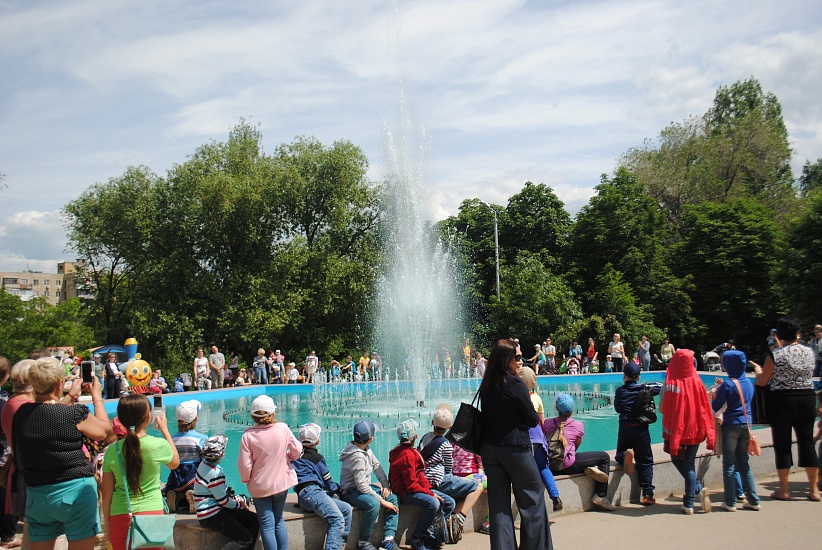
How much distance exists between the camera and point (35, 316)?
4112cm

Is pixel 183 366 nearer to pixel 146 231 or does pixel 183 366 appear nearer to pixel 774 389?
pixel 146 231

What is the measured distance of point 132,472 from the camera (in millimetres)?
5043

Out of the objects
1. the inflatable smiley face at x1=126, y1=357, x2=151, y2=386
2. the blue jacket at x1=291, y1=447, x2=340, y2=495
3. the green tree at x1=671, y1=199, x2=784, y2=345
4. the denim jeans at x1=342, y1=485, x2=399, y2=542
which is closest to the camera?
the blue jacket at x1=291, y1=447, x2=340, y2=495

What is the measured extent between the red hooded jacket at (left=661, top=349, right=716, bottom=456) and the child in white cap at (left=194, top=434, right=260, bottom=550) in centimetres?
438

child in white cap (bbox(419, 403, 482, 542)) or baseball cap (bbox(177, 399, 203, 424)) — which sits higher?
baseball cap (bbox(177, 399, 203, 424))

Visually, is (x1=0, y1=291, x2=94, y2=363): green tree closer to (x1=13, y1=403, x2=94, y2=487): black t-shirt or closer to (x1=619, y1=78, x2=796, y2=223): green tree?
(x1=619, y1=78, x2=796, y2=223): green tree

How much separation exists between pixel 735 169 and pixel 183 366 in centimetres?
3405

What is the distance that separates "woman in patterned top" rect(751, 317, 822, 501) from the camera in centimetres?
782

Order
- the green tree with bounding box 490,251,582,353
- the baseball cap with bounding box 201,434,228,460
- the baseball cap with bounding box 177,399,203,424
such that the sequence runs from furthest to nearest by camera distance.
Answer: the green tree with bounding box 490,251,582,353 → the baseball cap with bounding box 177,399,203,424 → the baseball cap with bounding box 201,434,228,460

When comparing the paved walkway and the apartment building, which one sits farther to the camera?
the apartment building

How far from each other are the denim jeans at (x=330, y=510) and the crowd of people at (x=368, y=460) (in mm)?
12

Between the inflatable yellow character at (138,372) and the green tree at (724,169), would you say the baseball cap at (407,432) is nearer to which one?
the inflatable yellow character at (138,372)

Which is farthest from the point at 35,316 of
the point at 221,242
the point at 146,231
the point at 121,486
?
the point at 121,486

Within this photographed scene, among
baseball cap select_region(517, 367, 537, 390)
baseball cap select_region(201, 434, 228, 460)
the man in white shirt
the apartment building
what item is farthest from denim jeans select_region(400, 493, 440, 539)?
the apartment building
